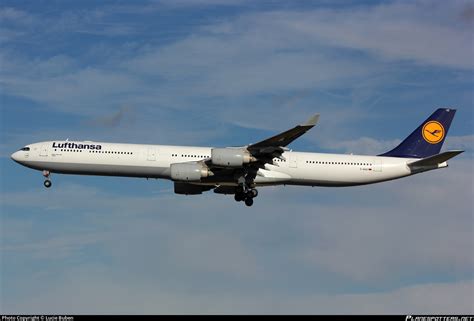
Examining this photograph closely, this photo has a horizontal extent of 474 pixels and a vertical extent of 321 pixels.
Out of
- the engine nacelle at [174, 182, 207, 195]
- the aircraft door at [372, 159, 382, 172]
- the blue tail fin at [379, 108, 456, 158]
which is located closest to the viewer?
the aircraft door at [372, 159, 382, 172]

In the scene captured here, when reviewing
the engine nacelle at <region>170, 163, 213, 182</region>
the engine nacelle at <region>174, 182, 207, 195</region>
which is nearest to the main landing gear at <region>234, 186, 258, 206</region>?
the engine nacelle at <region>174, 182, 207, 195</region>

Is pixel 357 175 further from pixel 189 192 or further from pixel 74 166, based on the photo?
pixel 74 166

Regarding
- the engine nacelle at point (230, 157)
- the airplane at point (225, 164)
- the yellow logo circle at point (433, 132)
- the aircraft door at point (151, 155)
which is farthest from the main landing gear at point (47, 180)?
the yellow logo circle at point (433, 132)

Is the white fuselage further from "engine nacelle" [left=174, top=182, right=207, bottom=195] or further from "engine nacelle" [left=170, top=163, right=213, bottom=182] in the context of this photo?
"engine nacelle" [left=174, top=182, right=207, bottom=195]

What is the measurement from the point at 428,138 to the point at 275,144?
14807 millimetres

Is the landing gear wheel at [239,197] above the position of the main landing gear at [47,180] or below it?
below

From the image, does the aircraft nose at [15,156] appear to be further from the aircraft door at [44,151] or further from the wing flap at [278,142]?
the wing flap at [278,142]

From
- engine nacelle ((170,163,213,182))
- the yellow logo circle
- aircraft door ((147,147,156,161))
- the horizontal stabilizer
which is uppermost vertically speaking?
the yellow logo circle

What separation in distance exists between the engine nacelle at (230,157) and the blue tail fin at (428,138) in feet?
43.6

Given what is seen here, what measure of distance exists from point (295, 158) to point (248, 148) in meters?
4.72

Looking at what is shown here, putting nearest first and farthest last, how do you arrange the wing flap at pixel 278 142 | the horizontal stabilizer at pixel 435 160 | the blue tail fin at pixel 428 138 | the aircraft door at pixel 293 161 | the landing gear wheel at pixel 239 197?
the wing flap at pixel 278 142 → the horizontal stabilizer at pixel 435 160 → the aircraft door at pixel 293 161 → the landing gear wheel at pixel 239 197 → the blue tail fin at pixel 428 138

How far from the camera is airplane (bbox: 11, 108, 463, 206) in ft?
201

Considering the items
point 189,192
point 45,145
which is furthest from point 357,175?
point 45,145

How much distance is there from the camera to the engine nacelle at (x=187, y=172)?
61.2 m
